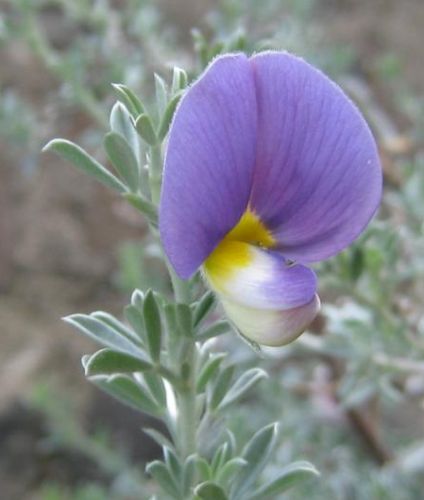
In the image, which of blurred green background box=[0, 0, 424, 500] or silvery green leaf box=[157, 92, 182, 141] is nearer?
silvery green leaf box=[157, 92, 182, 141]

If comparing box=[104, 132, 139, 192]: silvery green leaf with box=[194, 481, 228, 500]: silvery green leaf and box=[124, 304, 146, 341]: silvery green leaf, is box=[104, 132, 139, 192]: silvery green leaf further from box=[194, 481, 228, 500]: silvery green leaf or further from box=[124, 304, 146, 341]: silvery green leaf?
box=[194, 481, 228, 500]: silvery green leaf

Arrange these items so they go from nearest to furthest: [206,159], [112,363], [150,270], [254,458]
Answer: [206,159]
[112,363]
[254,458]
[150,270]

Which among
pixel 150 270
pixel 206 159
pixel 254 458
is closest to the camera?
pixel 206 159

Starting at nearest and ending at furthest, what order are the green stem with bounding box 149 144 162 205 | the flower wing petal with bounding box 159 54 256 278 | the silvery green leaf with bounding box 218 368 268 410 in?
the flower wing petal with bounding box 159 54 256 278 < the green stem with bounding box 149 144 162 205 < the silvery green leaf with bounding box 218 368 268 410

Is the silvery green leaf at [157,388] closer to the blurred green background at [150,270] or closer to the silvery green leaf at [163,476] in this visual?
the silvery green leaf at [163,476]

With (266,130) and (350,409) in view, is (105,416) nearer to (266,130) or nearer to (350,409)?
(350,409)

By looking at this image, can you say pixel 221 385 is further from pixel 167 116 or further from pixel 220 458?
pixel 167 116

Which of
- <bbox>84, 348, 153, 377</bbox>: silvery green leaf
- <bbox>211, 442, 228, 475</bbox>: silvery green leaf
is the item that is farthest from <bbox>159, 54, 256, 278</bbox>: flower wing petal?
<bbox>211, 442, 228, 475</bbox>: silvery green leaf

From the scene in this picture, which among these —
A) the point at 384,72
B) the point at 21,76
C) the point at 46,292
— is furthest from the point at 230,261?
the point at 21,76

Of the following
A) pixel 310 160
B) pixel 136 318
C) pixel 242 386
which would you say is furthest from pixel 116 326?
pixel 310 160
